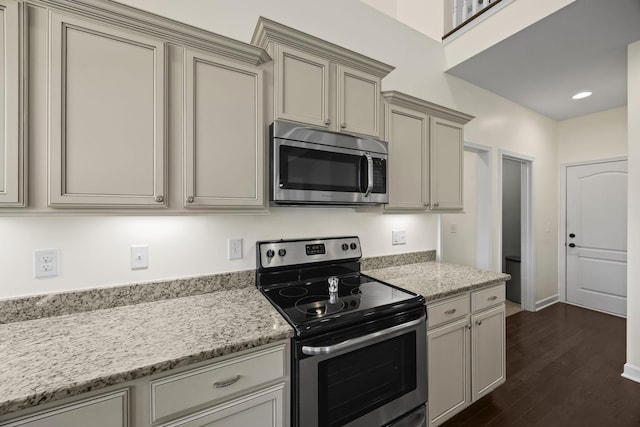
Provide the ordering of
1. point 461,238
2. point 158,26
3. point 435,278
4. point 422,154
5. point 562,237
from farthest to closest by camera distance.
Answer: point 562,237 → point 461,238 → point 422,154 → point 435,278 → point 158,26

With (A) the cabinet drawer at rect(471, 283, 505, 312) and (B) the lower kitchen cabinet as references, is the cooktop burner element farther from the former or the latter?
(A) the cabinet drawer at rect(471, 283, 505, 312)

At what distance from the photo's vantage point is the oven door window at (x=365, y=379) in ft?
4.11

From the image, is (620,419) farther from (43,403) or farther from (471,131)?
(43,403)

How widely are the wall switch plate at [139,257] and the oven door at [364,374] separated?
951 mm

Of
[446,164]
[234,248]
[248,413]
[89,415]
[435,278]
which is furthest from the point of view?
[446,164]

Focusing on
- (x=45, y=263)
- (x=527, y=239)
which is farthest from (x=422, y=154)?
(x=527, y=239)

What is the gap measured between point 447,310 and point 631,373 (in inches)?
82.6

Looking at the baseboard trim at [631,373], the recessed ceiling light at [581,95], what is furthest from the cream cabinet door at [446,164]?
the recessed ceiling light at [581,95]

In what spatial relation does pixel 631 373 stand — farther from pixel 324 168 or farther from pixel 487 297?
pixel 324 168

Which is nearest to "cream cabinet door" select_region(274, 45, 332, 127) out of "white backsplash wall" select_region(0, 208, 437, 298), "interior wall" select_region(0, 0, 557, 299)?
"interior wall" select_region(0, 0, 557, 299)

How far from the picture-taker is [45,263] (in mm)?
1292

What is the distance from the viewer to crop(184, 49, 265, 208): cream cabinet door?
1313mm

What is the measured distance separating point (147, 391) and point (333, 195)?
3.96ft

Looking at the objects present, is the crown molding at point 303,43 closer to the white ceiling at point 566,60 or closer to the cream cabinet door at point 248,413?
the white ceiling at point 566,60
